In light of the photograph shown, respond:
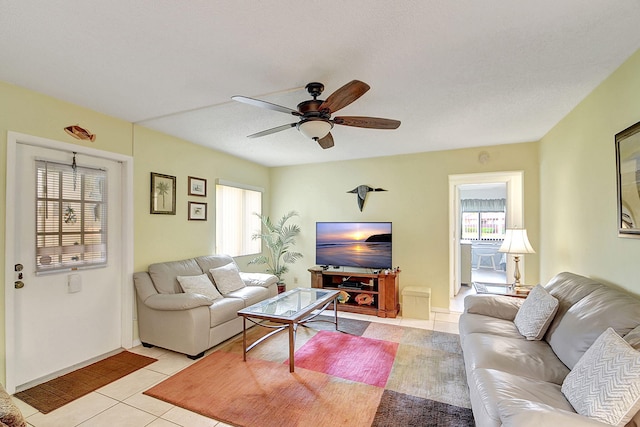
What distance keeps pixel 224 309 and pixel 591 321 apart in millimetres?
3038

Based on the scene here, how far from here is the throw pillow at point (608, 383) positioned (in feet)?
3.88

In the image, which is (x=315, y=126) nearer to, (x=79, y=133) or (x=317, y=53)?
(x=317, y=53)

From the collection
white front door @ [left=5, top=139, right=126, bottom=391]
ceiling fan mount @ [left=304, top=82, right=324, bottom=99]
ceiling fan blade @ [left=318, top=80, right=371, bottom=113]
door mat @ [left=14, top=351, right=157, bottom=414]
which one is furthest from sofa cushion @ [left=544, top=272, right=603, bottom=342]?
white front door @ [left=5, top=139, right=126, bottom=391]

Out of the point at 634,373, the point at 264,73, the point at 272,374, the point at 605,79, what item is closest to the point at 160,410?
the point at 272,374

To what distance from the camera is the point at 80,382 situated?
8.22 feet

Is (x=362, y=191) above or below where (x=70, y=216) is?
above

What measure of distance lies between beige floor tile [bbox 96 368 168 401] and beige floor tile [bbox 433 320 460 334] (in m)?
3.10

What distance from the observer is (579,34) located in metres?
1.70

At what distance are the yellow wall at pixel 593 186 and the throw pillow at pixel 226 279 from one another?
365 centimetres

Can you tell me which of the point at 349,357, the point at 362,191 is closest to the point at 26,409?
the point at 349,357

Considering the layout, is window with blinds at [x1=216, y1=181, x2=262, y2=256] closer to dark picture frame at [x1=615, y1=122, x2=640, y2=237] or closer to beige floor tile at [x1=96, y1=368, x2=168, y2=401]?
beige floor tile at [x1=96, y1=368, x2=168, y2=401]

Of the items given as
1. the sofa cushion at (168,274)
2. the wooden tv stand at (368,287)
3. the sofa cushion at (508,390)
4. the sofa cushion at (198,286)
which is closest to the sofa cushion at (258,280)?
the sofa cushion at (198,286)

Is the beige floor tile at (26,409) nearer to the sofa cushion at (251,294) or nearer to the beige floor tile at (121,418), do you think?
the beige floor tile at (121,418)

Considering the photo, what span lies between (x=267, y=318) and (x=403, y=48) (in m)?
2.41
